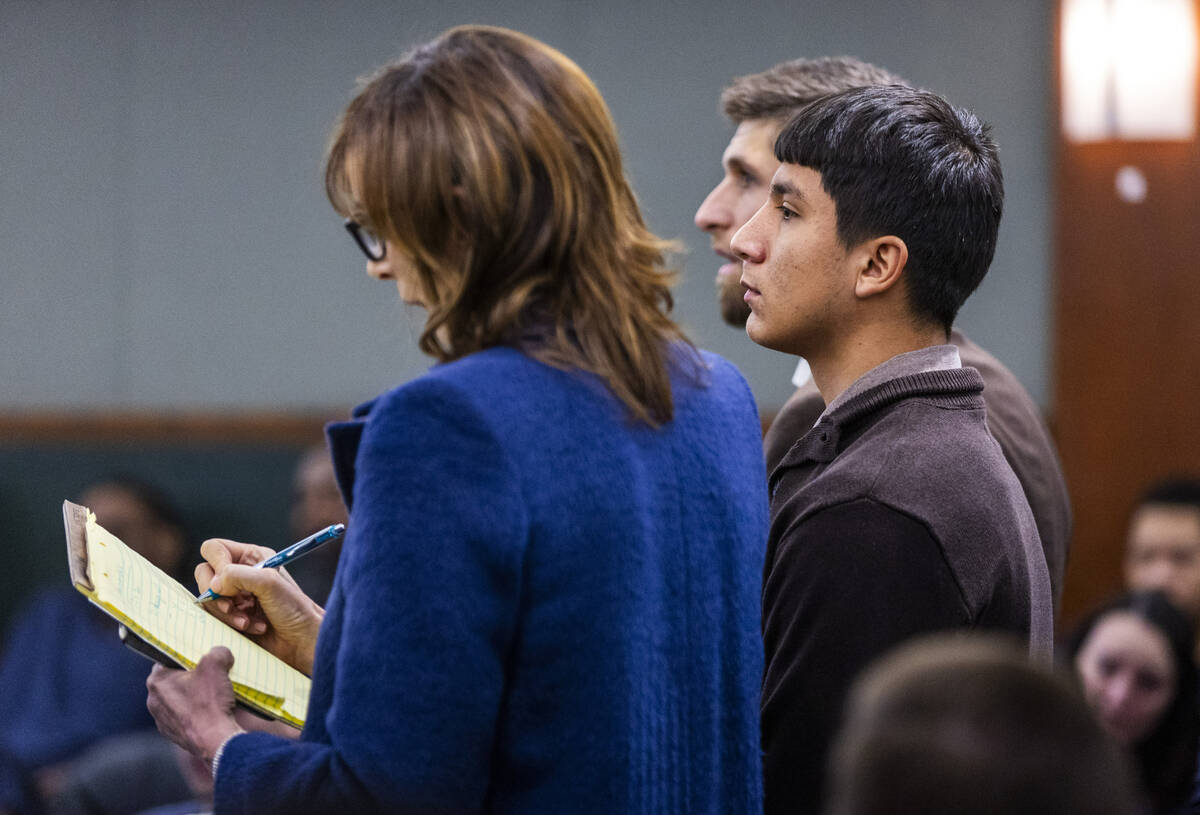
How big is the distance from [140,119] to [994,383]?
3.52 meters

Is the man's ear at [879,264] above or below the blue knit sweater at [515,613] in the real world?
above

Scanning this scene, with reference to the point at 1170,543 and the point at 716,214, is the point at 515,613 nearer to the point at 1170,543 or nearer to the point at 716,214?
the point at 716,214

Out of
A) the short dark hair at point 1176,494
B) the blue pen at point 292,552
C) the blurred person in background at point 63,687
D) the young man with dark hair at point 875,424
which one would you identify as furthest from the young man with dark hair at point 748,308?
the blurred person in background at point 63,687

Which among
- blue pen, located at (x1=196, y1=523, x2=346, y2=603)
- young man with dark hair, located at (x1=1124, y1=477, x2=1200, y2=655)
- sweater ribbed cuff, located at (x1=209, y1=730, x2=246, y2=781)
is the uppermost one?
blue pen, located at (x1=196, y1=523, x2=346, y2=603)

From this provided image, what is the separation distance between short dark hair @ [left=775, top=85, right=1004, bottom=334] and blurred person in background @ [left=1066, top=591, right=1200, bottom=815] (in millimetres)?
1285

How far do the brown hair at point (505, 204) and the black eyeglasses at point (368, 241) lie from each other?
34 mm

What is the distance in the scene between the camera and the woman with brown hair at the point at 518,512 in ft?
3.11

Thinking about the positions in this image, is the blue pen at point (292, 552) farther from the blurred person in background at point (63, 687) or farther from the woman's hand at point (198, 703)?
the blurred person in background at point (63, 687)

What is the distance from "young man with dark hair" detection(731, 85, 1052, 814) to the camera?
47.1 inches

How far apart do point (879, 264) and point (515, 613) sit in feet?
2.04

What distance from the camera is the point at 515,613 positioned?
976 millimetres

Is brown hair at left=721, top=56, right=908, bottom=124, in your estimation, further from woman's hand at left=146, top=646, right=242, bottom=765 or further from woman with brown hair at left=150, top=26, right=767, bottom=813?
woman's hand at left=146, top=646, right=242, bottom=765

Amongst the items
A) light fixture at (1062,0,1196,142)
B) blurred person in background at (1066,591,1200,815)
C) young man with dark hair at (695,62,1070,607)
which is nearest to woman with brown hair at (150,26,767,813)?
young man with dark hair at (695,62,1070,607)

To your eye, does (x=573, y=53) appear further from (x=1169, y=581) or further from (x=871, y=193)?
(x=871, y=193)
